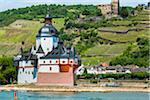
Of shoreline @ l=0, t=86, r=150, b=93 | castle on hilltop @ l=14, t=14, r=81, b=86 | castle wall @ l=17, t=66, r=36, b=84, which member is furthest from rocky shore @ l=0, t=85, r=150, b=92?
castle wall @ l=17, t=66, r=36, b=84

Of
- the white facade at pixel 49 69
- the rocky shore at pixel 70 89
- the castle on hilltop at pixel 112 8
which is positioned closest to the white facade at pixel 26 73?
the white facade at pixel 49 69

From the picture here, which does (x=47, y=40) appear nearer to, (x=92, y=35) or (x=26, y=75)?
(x=26, y=75)

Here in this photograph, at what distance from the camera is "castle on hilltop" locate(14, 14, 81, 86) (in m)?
54.9

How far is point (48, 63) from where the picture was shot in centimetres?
5538

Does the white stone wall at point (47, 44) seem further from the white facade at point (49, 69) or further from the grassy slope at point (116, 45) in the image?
the grassy slope at point (116, 45)

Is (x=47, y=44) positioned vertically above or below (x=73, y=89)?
above

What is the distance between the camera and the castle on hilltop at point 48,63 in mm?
54938

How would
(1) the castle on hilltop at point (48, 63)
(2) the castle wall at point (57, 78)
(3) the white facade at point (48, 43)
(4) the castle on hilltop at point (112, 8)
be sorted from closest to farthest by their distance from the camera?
(2) the castle wall at point (57, 78) → (1) the castle on hilltop at point (48, 63) → (3) the white facade at point (48, 43) → (4) the castle on hilltop at point (112, 8)

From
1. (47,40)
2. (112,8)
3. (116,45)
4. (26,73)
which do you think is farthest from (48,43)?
(112,8)

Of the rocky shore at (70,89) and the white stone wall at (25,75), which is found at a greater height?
the white stone wall at (25,75)

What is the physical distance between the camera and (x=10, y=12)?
511ft

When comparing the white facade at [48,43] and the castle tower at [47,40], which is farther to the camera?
the castle tower at [47,40]

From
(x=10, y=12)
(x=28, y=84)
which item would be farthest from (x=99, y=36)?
(x=10, y=12)

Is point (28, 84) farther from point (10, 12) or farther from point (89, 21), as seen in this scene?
point (10, 12)
